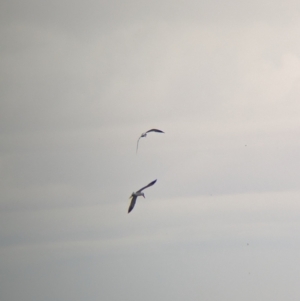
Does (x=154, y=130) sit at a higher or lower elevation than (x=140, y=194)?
higher

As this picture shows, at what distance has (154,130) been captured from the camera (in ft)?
148

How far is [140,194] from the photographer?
153 ft

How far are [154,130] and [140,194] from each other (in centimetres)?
457
